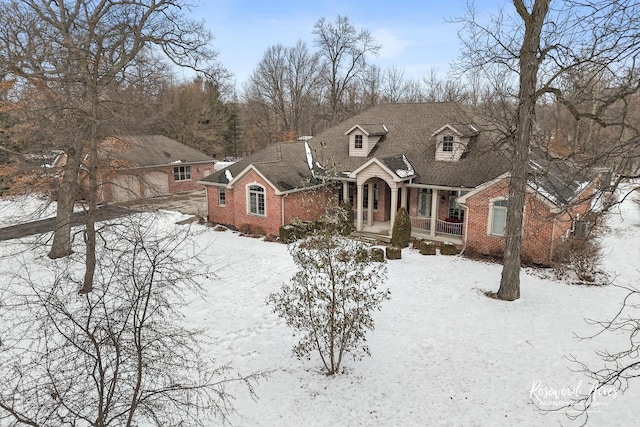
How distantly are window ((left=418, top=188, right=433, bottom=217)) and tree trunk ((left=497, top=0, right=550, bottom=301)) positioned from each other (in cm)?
731

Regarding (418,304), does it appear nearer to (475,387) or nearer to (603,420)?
(475,387)

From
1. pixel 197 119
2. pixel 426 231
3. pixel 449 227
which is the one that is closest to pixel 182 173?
pixel 197 119

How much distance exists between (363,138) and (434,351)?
14038mm

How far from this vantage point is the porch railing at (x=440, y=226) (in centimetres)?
1812

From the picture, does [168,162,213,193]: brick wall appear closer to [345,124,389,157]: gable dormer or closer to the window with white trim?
the window with white trim

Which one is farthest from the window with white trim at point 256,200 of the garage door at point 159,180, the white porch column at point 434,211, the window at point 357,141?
the garage door at point 159,180

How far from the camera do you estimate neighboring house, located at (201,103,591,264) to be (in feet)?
51.2

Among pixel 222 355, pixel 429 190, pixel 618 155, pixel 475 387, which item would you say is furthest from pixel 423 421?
pixel 429 190

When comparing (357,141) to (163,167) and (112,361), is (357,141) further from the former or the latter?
(112,361)

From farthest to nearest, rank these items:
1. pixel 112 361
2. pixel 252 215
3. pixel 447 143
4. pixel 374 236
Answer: pixel 252 215 → pixel 374 236 → pixel 447 143 → pixel 112 361

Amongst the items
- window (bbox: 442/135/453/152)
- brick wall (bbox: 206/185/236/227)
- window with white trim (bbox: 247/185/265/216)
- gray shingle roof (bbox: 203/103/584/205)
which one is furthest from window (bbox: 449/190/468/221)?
brick wall (bbox: 206/185/236/227)

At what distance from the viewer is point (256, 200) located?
791 inches

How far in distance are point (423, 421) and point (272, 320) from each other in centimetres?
512

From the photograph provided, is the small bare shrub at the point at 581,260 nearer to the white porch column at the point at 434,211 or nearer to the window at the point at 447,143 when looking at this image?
the white porch column at the point at 434,211
